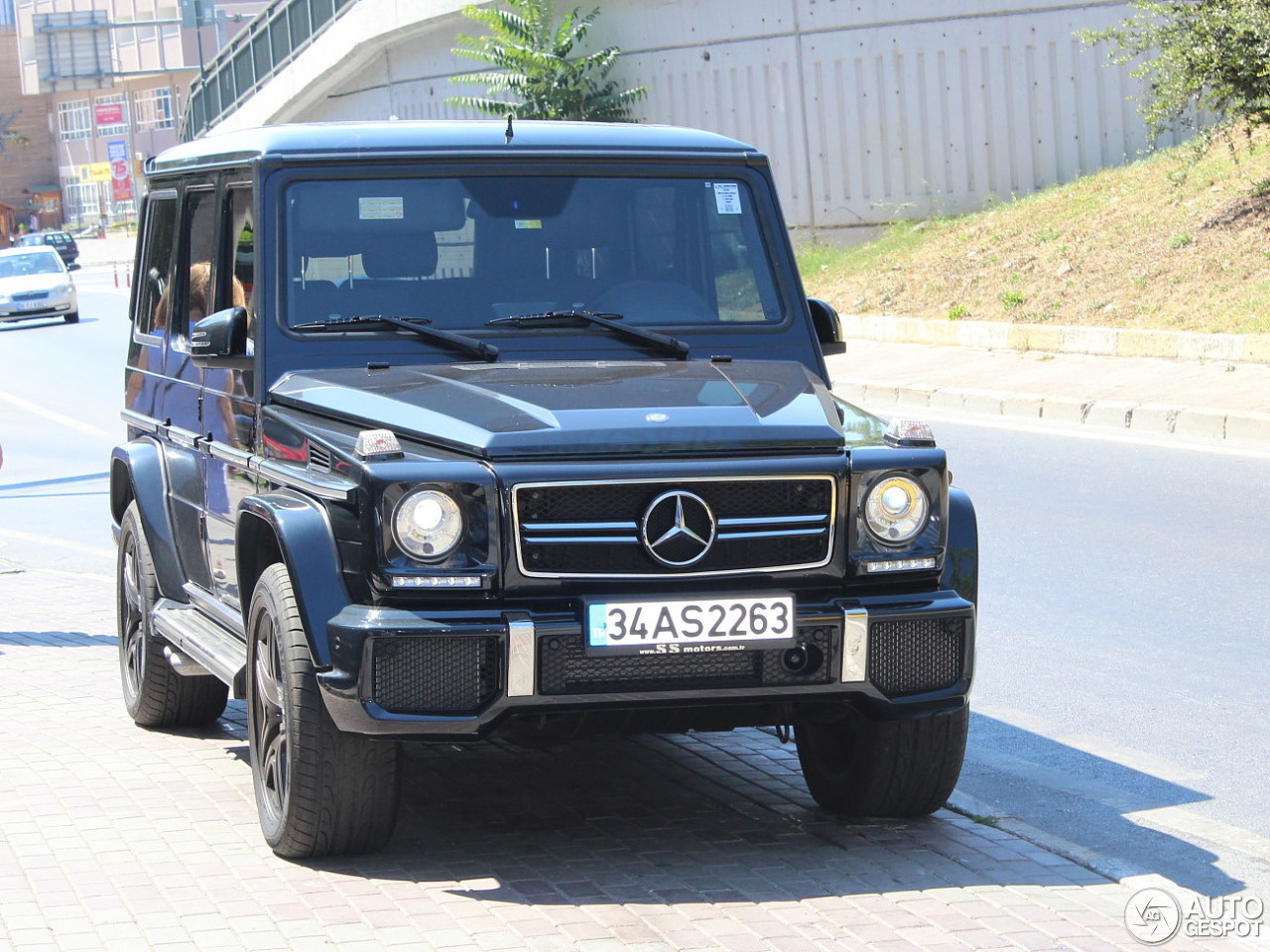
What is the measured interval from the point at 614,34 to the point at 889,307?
11.7m

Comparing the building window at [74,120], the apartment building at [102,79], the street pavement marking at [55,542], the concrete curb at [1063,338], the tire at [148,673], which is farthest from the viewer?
the building window at [74,120]

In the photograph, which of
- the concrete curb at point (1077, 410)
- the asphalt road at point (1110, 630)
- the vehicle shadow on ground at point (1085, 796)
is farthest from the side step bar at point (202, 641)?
the concrete curb at point (1077, 410)

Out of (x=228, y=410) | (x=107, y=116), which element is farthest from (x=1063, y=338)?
(x=107, y=116)

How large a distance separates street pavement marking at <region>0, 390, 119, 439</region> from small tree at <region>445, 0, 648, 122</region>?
11.3m

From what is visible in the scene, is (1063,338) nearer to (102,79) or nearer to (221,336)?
(221,336)

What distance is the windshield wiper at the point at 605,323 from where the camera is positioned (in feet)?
18.8

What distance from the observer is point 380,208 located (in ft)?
18.9

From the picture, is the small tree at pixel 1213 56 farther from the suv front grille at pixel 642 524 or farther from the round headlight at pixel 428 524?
the round headlight at pixel 428 524

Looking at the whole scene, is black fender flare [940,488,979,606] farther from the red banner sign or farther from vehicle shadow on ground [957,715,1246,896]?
the red banner sign

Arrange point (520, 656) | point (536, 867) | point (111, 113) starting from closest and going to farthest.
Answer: point (520, 656) < point (536, 867) < point (111, 113)

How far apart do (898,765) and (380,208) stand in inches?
89.7

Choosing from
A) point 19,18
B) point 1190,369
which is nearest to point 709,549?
point 1190,369

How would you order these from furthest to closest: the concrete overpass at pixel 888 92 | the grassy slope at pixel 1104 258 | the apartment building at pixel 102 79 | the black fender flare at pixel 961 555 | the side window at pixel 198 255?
1. the apartment building at pixel 102 79
2. the concrete overpass at pixel 888 92
3. the grassy slope at pixel 1104 258
4. the side window at pixel 198 255
5. the black fender flare at pixel 961 555

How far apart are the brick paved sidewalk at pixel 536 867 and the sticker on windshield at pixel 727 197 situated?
1.83 m
